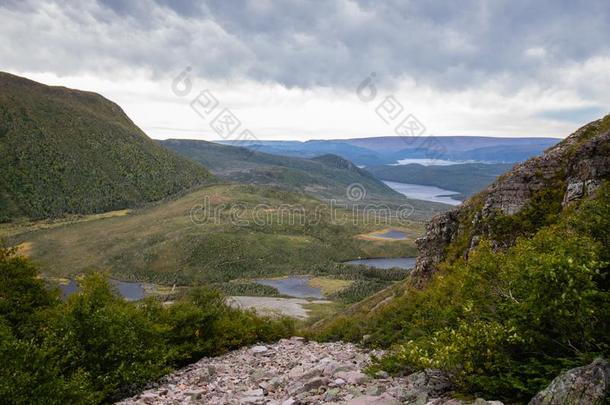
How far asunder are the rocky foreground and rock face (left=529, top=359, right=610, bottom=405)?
129 cm

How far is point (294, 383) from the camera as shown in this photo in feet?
58.5

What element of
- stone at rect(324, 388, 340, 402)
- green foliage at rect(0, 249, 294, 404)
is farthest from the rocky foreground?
green foliage at rect(0, 249, 294, 404)

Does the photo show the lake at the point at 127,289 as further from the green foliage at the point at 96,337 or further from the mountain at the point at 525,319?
the mountain at the point at 525,319

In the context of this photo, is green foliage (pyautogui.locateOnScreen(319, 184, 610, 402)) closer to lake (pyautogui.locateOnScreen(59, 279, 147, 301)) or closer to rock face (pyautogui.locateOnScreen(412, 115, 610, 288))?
rock face (pyautogui.locateOnScreen(412, 115, 610, 288))

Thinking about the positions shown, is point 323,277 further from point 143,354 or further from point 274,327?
point 143,354

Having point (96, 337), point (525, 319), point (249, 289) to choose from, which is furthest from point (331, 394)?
point (249, 289)

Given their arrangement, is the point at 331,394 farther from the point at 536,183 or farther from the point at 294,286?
the point at 294,286

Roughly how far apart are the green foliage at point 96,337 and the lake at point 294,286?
108014 millimetres

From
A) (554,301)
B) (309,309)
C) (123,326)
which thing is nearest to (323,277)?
(309,309)

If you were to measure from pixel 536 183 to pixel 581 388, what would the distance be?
2543 centimetres

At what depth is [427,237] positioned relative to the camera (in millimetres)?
44438

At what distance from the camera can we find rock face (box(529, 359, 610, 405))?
30.4ft

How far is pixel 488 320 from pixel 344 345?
1632cm

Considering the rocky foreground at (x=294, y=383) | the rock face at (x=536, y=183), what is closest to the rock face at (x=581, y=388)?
the rocky foreground at (x=294, y=383)
